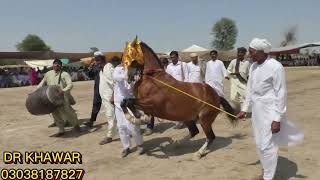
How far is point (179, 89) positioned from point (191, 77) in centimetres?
318

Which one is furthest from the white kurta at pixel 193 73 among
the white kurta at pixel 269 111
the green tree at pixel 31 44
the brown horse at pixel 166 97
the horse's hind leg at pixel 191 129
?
the green tree at pixel 31 44

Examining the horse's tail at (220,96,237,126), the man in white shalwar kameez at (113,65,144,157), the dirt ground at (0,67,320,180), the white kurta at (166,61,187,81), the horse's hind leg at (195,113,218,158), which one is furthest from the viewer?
the white kurta at (166,61,187,81)

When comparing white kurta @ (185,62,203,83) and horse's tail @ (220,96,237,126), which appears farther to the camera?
white kurta @ (185,62,203,83)

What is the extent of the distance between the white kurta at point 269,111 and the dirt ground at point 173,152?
0.76 m

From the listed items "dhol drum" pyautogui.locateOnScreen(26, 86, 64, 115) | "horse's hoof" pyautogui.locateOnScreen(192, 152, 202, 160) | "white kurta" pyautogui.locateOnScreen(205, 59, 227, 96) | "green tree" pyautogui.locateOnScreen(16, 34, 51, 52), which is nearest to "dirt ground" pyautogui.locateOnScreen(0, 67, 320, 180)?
"horse's hoof" pyautogui.locateOnScreen(192, 152, 202, 160)

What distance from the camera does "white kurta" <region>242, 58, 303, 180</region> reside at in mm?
5648

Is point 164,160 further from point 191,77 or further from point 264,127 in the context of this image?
point 191,77

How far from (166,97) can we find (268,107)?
2.23 metres

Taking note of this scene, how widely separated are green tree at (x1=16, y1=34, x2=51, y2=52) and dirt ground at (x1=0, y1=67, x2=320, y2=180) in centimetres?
7925

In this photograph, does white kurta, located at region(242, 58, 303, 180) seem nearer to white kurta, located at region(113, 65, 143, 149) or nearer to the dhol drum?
white kurta, located at region(113, 65, 143, 149)

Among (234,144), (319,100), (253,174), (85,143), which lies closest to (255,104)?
(253,174)

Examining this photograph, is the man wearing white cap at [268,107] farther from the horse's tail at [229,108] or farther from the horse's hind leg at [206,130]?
the horse's tail at [229,108]

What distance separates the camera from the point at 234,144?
A: 843cm

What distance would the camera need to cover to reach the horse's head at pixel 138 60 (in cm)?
759
